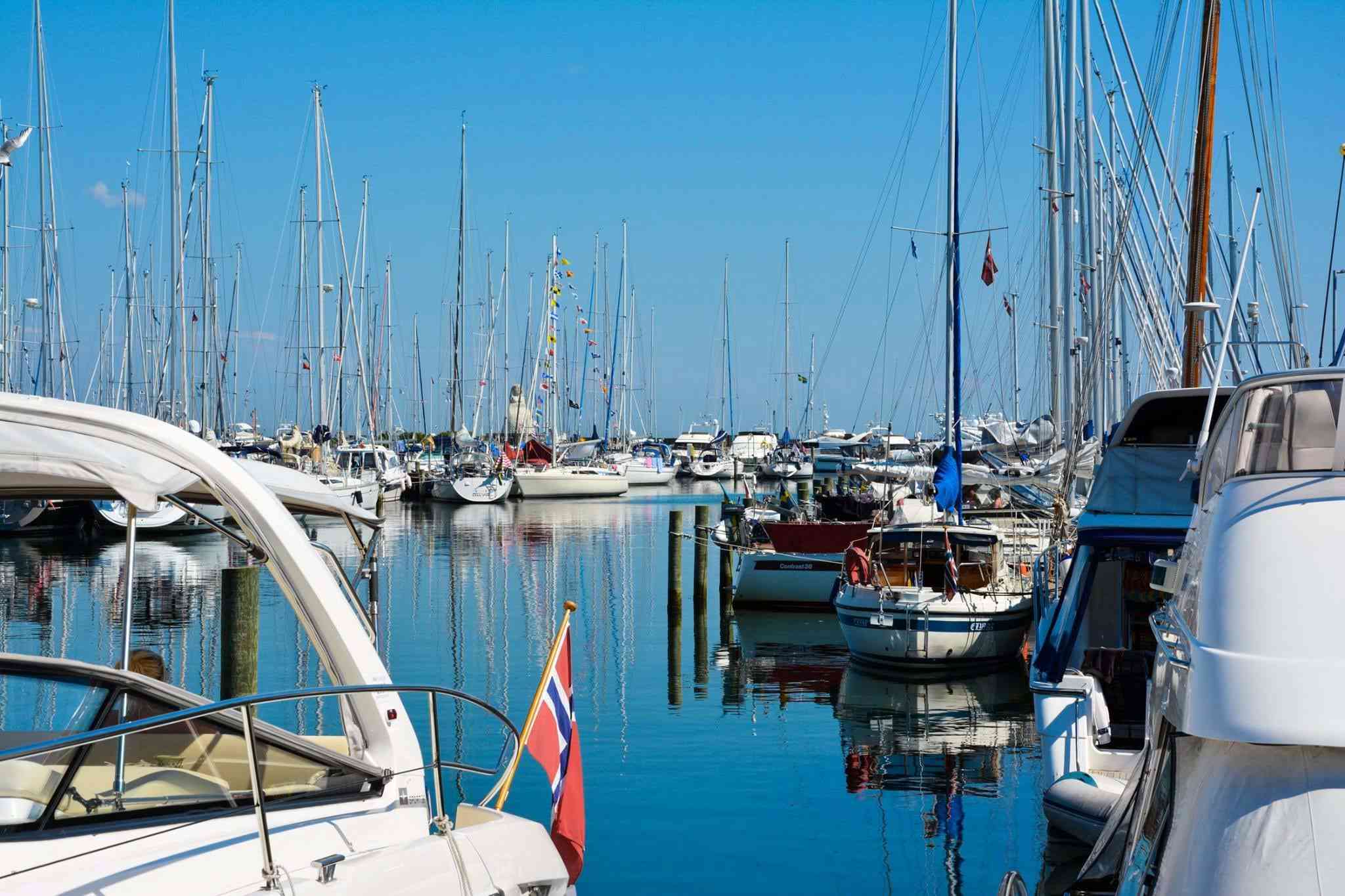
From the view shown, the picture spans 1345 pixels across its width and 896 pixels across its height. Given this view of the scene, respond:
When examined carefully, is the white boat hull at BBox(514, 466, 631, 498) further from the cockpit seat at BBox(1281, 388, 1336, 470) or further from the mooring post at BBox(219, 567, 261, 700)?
the cockpit seat at BBox(1281, 388, 1336, 470)

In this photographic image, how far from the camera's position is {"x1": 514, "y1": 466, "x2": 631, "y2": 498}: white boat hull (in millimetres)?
66250

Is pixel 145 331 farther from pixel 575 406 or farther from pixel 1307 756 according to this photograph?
pixel 1307 756

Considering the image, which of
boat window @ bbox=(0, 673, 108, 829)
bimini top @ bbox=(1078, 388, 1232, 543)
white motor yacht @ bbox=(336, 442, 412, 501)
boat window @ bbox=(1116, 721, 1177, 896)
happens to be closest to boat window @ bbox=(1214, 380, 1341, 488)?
boat window @ bbox=(1116, 721, 1177, 896)

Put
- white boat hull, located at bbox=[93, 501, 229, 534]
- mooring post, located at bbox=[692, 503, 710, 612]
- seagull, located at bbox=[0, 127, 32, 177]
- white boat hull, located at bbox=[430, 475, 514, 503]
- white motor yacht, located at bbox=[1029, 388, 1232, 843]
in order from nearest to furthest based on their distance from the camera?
seagull, located at bbox=[0, 127, 32, 177] < white motor yacht, located at bbox=[1029, 388, 1232, 843] < mooring post, located at bbox=[692, 503, 710, 612] < white boat hull, located at bbox=[93, 501, 229, 534] < white boat hull, located at bbox=[430, 475, 514, 503]

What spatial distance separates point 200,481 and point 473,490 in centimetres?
5771

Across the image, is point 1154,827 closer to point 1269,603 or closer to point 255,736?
point 1269,603

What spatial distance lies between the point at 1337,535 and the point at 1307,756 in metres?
0.74

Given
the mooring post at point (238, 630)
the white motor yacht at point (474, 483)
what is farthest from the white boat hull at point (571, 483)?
the mooring post at point (238, 630)

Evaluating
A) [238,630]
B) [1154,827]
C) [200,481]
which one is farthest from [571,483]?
[1154,827]

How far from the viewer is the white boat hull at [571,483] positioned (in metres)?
66.2

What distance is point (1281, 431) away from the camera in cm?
486

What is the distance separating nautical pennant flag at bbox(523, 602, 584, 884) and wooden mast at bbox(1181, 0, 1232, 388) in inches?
455

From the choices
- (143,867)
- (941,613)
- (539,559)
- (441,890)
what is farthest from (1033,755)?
(539,559)

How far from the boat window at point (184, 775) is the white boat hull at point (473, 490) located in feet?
190
